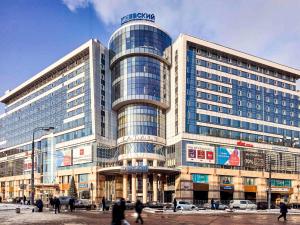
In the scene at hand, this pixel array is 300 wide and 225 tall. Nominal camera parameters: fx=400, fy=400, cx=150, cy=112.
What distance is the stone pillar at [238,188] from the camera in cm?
9238

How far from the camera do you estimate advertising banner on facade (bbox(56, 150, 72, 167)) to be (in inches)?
3782

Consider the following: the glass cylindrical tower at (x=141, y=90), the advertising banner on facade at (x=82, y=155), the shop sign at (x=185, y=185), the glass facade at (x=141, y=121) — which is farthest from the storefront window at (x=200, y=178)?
the advertising banner on facade at (x=82, y=155)

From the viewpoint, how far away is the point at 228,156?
3620 inches

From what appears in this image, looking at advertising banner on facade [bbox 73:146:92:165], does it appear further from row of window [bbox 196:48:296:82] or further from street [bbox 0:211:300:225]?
street [bbox 0:211:300:225]

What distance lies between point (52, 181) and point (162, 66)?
4082 centimetres

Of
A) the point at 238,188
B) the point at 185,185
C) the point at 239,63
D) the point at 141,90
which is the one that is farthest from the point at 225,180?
the point at 239,63

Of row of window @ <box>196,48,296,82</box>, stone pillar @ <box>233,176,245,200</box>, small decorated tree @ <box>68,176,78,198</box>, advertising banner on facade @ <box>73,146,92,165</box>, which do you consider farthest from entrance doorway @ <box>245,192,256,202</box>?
small decorated tree @ <box>68,176,78,198</box>

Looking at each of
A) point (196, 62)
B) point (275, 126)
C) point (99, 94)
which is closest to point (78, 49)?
point (99, 94)

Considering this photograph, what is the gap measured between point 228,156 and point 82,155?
33.5 metres

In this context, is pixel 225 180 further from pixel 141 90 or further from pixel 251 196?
pixel 141 90

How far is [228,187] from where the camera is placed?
91.2m

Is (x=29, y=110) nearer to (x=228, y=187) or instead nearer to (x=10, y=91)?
(x=10, y=91)

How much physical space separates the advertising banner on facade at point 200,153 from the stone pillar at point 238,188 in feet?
27.6

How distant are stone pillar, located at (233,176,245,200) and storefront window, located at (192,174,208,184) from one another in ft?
29.3
